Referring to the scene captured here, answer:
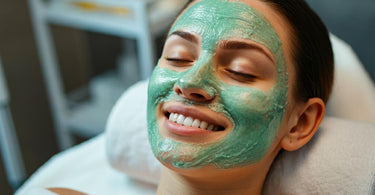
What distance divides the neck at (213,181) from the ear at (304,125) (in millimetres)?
83

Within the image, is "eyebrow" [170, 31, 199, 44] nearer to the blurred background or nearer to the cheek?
the cheek

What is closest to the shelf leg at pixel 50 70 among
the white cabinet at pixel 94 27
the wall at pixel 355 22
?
the white cabinet at pixel 94 27

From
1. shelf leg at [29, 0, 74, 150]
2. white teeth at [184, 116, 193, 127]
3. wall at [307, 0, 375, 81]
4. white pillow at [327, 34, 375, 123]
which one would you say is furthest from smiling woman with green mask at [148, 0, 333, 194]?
shelf leg at [29, 0, 74, 150]

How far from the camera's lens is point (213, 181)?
0.95 meters

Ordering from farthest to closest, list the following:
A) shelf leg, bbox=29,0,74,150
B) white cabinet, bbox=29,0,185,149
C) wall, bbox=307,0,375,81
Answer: shelf leg, bbox=29,0,74,150, white cabinet, bbox=29,0,185,149, wall, bbox=307,0,375,81

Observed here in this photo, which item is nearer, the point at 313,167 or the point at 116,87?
the point at 313,167

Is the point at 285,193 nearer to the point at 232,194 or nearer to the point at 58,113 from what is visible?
the point at 232,194

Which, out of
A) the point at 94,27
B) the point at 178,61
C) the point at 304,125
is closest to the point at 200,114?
the point at 178,61

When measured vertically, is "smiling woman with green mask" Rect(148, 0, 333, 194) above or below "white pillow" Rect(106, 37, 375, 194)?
above

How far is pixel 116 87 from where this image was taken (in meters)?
2.10

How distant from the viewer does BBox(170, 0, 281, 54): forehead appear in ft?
3.02

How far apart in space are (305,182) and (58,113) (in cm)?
132

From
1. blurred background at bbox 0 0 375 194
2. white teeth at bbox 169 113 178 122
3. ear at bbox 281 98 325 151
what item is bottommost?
blurred background at bbox 0 0 375 194

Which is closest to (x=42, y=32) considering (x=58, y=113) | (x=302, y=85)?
(x=58, y=113)
